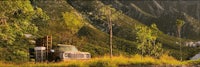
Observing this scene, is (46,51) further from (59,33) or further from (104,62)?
(59,33)

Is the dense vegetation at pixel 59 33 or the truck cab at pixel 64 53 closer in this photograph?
the dense vegetation at pixel 59 33

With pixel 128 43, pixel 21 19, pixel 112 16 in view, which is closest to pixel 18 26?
pixel 21 19

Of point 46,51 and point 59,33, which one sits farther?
point 59,33

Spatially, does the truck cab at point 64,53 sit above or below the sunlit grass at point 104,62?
below

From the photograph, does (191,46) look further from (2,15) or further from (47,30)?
(2,15)

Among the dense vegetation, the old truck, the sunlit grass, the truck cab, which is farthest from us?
the truck cab

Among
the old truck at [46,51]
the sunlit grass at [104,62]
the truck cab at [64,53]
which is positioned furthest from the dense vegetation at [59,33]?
the sunlit grass at [104,62]

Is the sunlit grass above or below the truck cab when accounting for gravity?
above

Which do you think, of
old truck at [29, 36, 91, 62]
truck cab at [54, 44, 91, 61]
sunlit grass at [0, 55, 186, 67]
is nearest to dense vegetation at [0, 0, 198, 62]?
old truck at [29, 36, 91, 62]

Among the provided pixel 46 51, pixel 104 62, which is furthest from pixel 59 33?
pixel 104 62

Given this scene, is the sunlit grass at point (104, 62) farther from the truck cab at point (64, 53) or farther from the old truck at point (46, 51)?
the truck cab at point (64, 53)

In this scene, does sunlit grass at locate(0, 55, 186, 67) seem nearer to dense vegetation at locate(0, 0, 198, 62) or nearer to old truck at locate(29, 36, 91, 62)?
dense vegetation at locate(0, 0, 198, 62)

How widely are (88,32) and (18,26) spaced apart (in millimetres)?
166984

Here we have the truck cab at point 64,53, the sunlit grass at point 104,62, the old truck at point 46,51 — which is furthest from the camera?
the truck cab at point 64,53
